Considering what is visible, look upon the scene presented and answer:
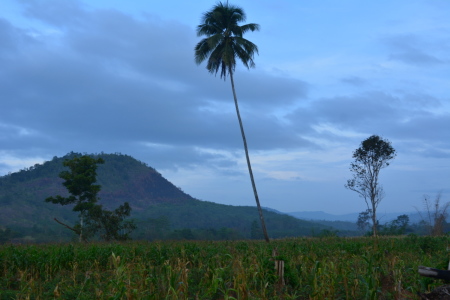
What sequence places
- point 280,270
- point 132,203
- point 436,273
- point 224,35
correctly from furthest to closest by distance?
point 132,203 < point 224,35 < point 280,270 < point 436,273

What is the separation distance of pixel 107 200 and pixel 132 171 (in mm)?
23909

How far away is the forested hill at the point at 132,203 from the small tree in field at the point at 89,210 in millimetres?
41160

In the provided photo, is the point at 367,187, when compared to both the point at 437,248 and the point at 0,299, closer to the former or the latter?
the point at 437,248

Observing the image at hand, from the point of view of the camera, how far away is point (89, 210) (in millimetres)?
35750

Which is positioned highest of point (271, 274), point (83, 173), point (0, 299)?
point (83, 173)

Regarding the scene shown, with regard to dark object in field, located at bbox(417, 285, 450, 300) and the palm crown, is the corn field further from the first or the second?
the palm crown

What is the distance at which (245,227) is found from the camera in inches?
4894

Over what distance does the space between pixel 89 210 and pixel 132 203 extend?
429 feet

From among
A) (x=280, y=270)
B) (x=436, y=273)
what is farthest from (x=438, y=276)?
(x=280, y=270)

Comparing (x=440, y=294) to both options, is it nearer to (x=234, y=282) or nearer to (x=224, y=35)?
(x=234, y=282)

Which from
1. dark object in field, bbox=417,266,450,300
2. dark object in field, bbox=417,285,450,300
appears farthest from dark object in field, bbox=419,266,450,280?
dark object in field, bbox=417,285,450,300

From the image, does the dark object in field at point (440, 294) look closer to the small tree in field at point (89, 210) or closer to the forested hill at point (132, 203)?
the small tree in field at point (89, 210)

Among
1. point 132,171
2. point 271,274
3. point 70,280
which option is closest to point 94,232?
point 70,280

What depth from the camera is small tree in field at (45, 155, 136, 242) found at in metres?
34.3
